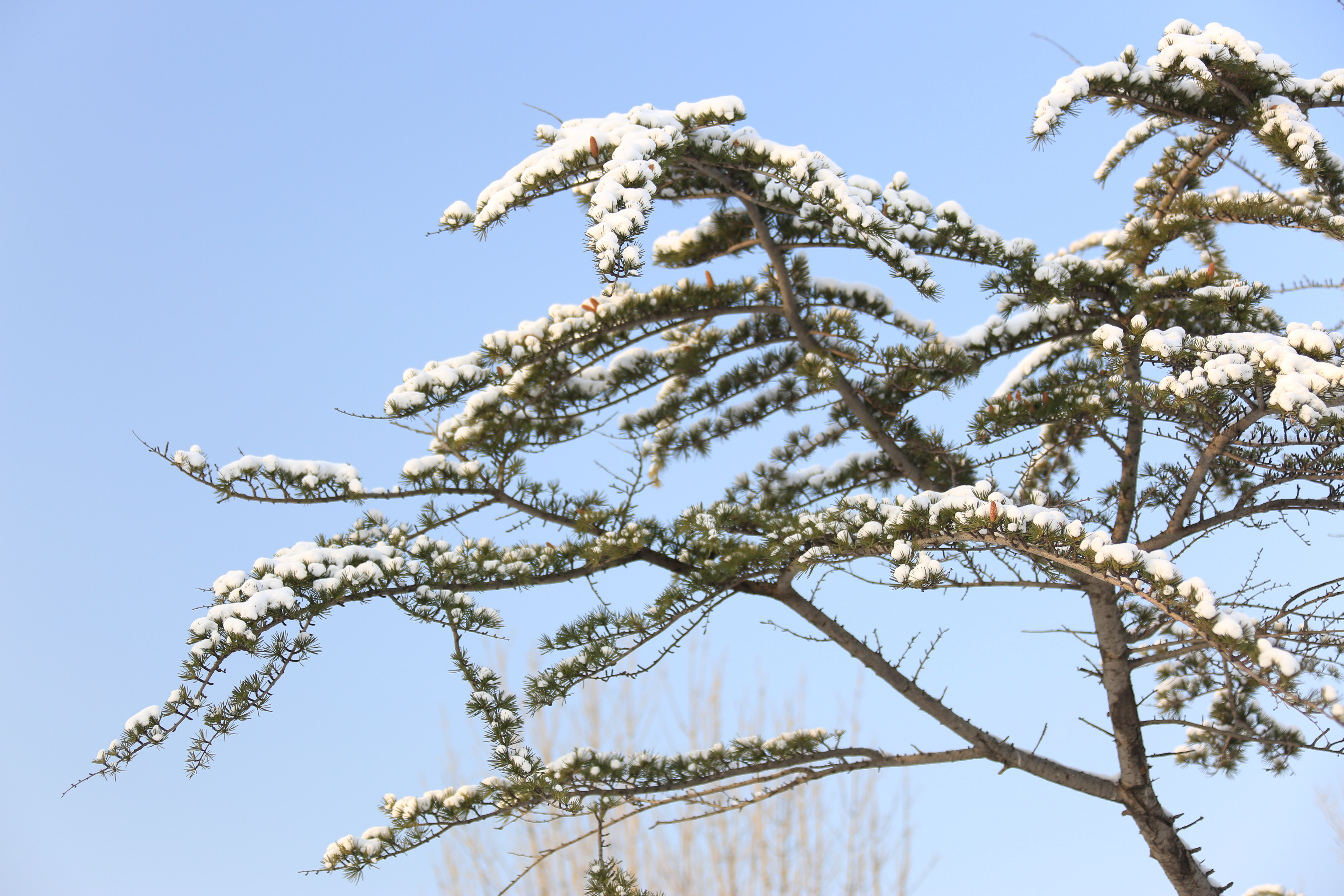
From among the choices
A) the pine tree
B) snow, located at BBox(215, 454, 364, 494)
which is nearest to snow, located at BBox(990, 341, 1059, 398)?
the pine tree

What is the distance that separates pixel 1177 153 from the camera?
3.88m

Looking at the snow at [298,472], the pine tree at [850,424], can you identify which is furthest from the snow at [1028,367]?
the snow at [298,472]

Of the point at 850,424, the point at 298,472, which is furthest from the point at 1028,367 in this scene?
the point at 298,472

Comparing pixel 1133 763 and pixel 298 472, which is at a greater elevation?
pixel 298 472

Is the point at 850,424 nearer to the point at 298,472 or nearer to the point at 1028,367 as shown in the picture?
the point at 1028,367

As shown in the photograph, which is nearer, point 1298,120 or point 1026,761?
point 1298,120

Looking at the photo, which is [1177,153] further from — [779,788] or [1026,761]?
[779,788]

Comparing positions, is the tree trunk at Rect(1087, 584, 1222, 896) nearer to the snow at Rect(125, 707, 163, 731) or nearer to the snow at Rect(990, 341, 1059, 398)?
the snow at Rect(990, 341, 1059, 398)

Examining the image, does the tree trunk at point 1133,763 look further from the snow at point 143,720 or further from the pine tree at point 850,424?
the snow at point 143,720

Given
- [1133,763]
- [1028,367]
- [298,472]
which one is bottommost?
[1133,763]

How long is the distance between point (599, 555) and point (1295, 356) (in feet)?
6.52

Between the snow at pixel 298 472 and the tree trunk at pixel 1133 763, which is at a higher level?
the snow at pixel 298 472

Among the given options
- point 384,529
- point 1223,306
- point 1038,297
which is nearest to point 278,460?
point 384,529

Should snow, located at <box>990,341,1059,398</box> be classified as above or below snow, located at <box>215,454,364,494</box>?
Result: above
